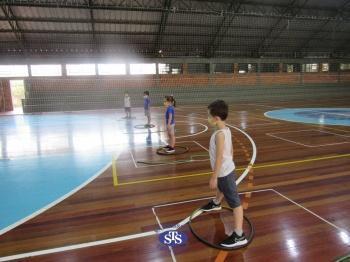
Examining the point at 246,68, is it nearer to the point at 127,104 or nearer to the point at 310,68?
the point at 310,68

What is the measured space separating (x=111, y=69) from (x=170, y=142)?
1668 cm

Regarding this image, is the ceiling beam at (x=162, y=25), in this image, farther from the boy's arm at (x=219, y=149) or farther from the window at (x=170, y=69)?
the boy's arm at (x=219, y=149)

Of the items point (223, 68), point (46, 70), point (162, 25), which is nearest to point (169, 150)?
point (162, 25)

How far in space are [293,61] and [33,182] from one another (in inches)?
1060

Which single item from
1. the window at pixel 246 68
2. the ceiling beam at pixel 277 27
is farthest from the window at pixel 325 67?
the window at pixel 246 68

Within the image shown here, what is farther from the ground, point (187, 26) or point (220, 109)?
point (187, 26)

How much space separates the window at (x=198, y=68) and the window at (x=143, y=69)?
331cm

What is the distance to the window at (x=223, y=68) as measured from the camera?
83.5 feet

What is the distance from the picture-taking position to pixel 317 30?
81.4ft

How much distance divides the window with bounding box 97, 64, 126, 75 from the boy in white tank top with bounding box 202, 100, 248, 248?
20.9 m

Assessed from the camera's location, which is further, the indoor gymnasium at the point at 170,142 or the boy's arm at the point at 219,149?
the indoor gymnasium at the point at 170,142

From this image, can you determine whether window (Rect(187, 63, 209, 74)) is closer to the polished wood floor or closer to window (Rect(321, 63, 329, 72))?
window (Rect(321, 63, 329, 72))

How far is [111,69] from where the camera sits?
2288 cm

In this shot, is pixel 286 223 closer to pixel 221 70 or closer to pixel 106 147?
pixel 106 147
